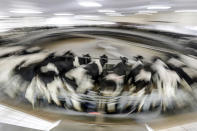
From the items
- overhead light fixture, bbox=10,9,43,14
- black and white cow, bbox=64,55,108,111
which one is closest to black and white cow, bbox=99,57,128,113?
black and white cow, bbox=64,55,108,111

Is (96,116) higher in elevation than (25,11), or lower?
lower

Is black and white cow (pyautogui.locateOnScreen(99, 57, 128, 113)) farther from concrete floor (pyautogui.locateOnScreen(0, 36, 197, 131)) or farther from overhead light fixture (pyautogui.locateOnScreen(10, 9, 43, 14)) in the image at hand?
overhead light fixture (pyautogui.locateOnScreen(10, 9, 43, 14))

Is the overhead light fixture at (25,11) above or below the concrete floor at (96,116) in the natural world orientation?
above

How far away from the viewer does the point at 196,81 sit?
268 mm

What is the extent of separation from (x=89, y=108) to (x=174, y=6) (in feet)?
0.65

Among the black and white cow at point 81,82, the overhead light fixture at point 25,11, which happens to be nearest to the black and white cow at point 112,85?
the black and white cow at point 81,82

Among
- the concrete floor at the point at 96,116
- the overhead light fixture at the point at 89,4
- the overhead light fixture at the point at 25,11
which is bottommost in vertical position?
the concrete floor at the point at 96,116

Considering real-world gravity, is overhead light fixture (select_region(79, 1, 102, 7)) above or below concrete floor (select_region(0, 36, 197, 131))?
above

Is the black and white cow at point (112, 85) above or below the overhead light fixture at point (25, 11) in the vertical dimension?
below

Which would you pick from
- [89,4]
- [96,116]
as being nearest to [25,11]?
[89,4]

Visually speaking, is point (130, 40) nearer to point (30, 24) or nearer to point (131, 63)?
point (131, 63)

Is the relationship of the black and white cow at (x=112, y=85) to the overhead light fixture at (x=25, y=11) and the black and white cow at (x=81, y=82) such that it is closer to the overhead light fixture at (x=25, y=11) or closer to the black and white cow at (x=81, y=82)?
the black and white cow at (x=81, y=82)

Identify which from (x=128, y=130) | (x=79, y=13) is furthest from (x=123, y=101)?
(x=79, y=13)

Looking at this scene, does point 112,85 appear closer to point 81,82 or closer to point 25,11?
point 81,82
